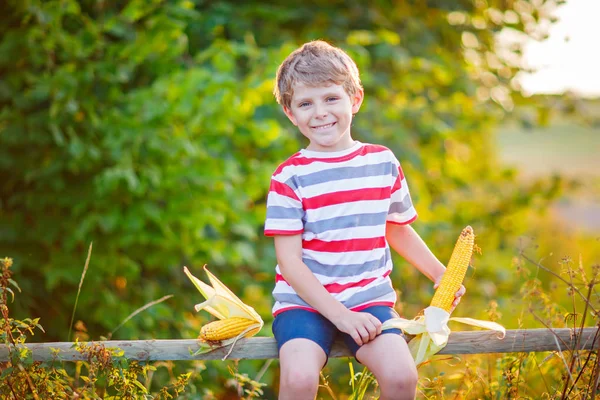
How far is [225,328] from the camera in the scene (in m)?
2.00

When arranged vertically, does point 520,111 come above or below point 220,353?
above

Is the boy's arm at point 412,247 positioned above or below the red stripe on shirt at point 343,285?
above

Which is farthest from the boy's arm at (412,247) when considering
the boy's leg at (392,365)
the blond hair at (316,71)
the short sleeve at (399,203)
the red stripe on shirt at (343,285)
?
the blond hair at (316,71)

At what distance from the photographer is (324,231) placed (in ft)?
6.66

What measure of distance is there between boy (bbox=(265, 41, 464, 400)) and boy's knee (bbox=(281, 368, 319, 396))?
27 mm

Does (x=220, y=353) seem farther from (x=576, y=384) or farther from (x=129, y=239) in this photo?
(x=129, y=239)

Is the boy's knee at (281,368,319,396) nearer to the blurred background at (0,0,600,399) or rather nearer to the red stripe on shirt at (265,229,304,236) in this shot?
the red stripe on shirt at (265,229,304,236)

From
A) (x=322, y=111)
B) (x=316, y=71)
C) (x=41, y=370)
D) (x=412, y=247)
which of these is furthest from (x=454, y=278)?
(x=41, y=370)

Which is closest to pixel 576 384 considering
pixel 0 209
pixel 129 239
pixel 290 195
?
pixel 290 195

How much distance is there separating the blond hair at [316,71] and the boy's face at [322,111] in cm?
2

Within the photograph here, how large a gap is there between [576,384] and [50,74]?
9.51 ft

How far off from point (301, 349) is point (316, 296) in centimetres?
16

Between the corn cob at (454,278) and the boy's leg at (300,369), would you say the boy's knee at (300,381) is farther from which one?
the corn cob at (454,278)

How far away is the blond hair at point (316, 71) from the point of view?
2.07m
